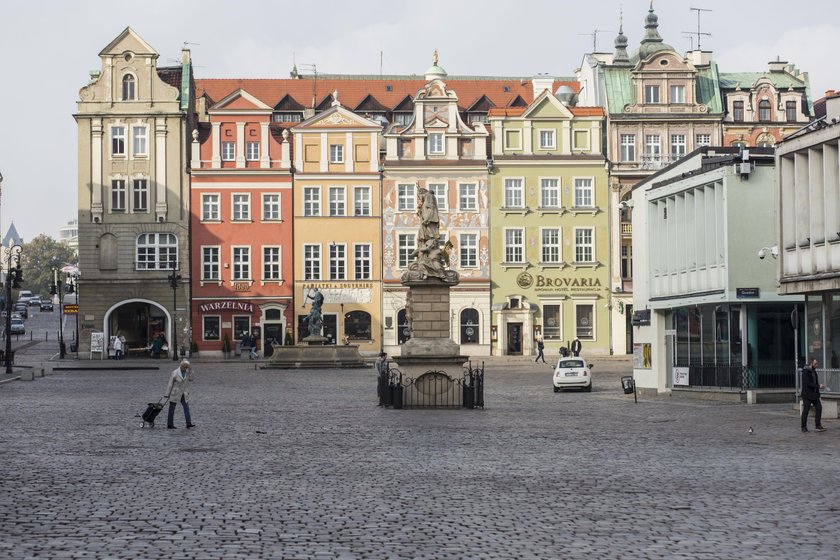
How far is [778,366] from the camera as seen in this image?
41.3 m

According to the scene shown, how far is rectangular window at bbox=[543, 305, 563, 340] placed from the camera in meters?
82.1

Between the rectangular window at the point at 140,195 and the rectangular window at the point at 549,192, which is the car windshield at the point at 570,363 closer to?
the rectangular window at the point at 549,192

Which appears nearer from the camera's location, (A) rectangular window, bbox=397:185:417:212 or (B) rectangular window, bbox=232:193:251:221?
(B) rectangular window, bbox=232:193:251:221

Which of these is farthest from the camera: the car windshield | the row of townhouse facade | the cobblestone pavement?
the row of townhouse facade

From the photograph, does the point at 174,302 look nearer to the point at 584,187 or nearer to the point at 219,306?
the point at 219,306

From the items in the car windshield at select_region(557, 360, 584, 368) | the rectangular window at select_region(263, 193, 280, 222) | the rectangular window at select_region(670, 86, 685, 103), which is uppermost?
the rectangular window at select_region(670, 86, 685, 103)

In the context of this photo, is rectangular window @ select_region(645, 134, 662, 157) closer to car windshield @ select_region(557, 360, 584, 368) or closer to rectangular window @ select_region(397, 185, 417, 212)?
rectangular window @ select_region(397, 185, 417, 212)

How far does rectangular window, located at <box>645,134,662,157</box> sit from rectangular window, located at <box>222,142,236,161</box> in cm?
2428

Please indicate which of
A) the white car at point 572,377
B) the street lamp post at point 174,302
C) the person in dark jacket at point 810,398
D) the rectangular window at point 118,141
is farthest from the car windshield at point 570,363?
the rectangular window at point 118,141

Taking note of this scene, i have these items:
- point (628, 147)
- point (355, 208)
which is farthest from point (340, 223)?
point (628, 147)

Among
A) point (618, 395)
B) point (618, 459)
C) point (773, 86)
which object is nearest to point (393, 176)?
point (773, 86)

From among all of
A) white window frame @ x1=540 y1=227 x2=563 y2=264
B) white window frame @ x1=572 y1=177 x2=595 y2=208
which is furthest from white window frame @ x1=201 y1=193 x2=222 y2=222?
white window frame @ x1=572 y1=177 x2=595 y2=208

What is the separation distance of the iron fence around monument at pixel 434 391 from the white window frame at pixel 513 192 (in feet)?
154

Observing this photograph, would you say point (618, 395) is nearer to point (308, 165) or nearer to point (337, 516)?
point (337, 516)
